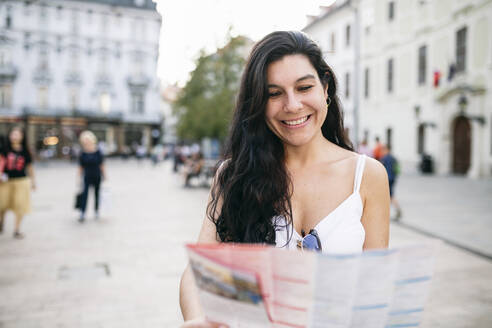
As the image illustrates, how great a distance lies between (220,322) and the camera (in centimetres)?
110

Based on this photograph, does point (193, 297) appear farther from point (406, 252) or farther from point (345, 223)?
point (406, 252)

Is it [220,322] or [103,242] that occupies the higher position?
[220,322]

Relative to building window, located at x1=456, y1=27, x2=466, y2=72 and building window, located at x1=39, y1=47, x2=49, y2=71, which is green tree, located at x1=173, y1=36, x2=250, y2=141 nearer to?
building window, located at x1=456, y1=27, x2=466, y2=72

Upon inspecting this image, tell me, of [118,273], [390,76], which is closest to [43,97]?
[390,76]

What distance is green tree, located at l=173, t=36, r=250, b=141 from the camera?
2019 centimetres

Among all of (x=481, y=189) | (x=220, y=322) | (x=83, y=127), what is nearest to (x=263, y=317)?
(x=220, y=322)

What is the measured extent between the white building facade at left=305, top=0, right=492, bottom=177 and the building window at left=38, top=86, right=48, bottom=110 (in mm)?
30649

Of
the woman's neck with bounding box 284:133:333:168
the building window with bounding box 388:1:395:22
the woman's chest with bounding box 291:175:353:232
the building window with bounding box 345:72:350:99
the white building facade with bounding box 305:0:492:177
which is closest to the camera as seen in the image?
the woman's chest with bounding box 291:175:353:232

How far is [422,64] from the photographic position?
76.4 feet

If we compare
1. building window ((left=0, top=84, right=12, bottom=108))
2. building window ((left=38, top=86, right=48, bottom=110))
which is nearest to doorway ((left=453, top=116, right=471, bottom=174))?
building window ((left=38, top=86, right=48, bottom=110))

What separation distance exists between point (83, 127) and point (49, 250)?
40.9m

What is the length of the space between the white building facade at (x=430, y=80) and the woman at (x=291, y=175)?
1363cm

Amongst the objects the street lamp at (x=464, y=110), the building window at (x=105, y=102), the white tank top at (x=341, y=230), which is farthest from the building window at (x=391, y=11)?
the building window at (x=105, y=102)

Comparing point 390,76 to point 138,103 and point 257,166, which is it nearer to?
point 257,166
